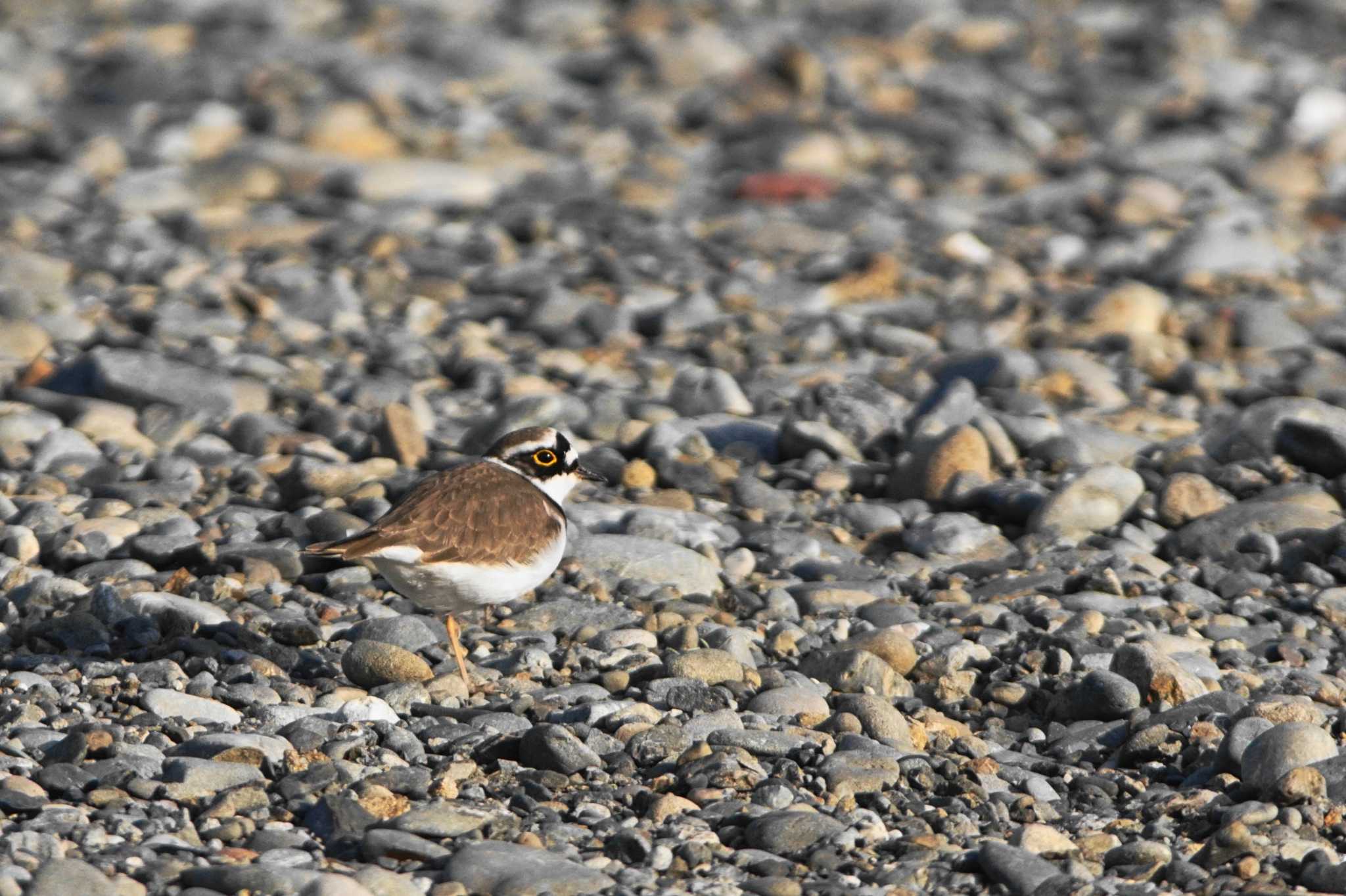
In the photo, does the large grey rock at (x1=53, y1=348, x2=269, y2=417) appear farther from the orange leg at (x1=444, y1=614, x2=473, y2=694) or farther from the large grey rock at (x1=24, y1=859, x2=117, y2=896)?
the large grey rock at (x1=24, y1=859, x2=117, y2=896)

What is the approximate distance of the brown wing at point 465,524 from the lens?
6.35 m

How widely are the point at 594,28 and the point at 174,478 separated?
1129 centimetres

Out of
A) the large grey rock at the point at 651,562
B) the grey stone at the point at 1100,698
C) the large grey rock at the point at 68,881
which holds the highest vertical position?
the large grey rock at the point at 68,881

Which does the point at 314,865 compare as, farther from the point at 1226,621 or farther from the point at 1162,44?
the point at 1162,44

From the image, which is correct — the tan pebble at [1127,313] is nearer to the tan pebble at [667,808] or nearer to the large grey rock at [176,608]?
the large grey rock at [176,608]

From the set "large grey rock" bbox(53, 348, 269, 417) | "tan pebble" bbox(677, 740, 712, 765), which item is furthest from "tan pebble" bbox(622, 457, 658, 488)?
"tan pebble" bbox(677, 740, 712, 765)

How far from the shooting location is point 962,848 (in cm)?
531

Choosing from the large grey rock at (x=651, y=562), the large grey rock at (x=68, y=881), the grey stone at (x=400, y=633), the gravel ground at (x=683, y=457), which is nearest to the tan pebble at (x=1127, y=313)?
the gravel ground at (x=683, y=457)

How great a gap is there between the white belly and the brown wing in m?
0.04

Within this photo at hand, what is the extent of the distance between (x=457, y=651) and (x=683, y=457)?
2.72 m

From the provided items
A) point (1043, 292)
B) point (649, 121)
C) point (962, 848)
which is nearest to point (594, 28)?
point (649, 121)

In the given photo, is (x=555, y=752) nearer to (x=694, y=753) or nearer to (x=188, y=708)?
(x=694, y=753)

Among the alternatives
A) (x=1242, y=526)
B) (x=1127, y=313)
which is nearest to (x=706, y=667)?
(x=1242, y=526)

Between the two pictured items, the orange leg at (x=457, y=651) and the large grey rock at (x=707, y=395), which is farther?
the large grey rock at (x=707, y=395)
